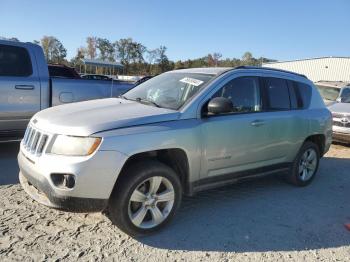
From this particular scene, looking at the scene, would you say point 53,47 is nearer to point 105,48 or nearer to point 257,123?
point 105,48

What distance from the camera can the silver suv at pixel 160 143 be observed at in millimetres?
3455

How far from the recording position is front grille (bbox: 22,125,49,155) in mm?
3662

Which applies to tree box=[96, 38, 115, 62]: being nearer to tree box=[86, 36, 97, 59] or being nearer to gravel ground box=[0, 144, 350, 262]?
tree box=[86, 36, 97, 59]

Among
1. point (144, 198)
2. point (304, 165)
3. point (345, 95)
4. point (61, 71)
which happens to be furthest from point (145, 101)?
point (345, 95)

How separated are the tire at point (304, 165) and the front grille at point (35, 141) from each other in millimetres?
3729

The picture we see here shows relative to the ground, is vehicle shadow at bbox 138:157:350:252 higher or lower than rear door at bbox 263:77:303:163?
lower

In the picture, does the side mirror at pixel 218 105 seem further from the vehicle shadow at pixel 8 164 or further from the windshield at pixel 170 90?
the vehicle shadow at pixel 8 164

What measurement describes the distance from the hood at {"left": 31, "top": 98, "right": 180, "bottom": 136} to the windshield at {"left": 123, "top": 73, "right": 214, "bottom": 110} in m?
0.23

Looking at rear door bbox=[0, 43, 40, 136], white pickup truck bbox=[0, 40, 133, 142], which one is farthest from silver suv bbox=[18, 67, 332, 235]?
rear door bbox=[0, 43, 40, 136]

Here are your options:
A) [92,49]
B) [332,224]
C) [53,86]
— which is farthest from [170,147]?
[92,49]

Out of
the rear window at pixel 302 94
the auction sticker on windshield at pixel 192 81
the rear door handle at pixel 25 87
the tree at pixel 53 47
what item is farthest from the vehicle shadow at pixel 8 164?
the tree at pixel 53 47

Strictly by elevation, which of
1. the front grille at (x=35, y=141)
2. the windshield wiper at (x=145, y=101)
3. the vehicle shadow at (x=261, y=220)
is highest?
the windshield wiper at (x=145, y=101)

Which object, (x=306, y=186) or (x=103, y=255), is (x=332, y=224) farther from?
(x=103, y=255)

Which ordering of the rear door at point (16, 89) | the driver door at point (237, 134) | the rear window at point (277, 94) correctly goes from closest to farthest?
the driver door at point (237, 134), the rear window at point (277, 94), the rear door at point (16, 89)
